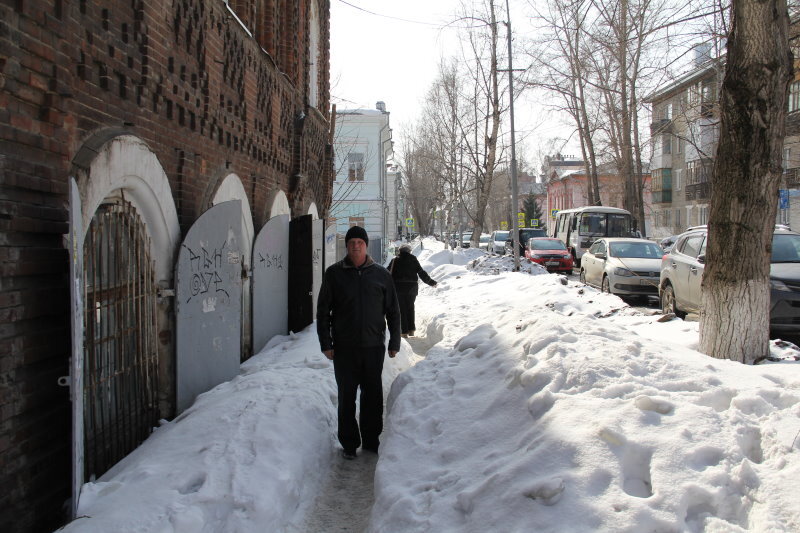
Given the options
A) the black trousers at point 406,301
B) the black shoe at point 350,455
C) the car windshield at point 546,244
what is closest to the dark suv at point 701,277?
the black trousers at point 406,301

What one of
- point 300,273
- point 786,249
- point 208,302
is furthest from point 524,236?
point 208,302

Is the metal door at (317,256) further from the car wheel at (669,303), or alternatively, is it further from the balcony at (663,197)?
the balcony at (663,197)

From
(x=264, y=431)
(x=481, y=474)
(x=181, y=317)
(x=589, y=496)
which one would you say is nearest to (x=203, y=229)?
(x=181, y=317)

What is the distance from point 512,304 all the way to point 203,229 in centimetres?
676

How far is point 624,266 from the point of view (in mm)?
14664

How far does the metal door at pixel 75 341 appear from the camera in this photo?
10.5ft

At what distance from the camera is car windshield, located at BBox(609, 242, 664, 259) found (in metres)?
15.6

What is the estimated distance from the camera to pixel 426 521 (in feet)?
10.8

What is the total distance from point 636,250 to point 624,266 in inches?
56.7

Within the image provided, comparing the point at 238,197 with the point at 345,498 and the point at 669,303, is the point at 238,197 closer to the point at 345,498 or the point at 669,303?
the point at 345,498

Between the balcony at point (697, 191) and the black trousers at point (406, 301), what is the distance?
112ft

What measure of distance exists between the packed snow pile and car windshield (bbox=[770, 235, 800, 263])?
3813 mm

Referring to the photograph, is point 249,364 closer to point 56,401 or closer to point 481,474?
point 56,401

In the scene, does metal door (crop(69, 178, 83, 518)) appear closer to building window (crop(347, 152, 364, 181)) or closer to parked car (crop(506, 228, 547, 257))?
parked car (crop(506, 228, 547, 257))
